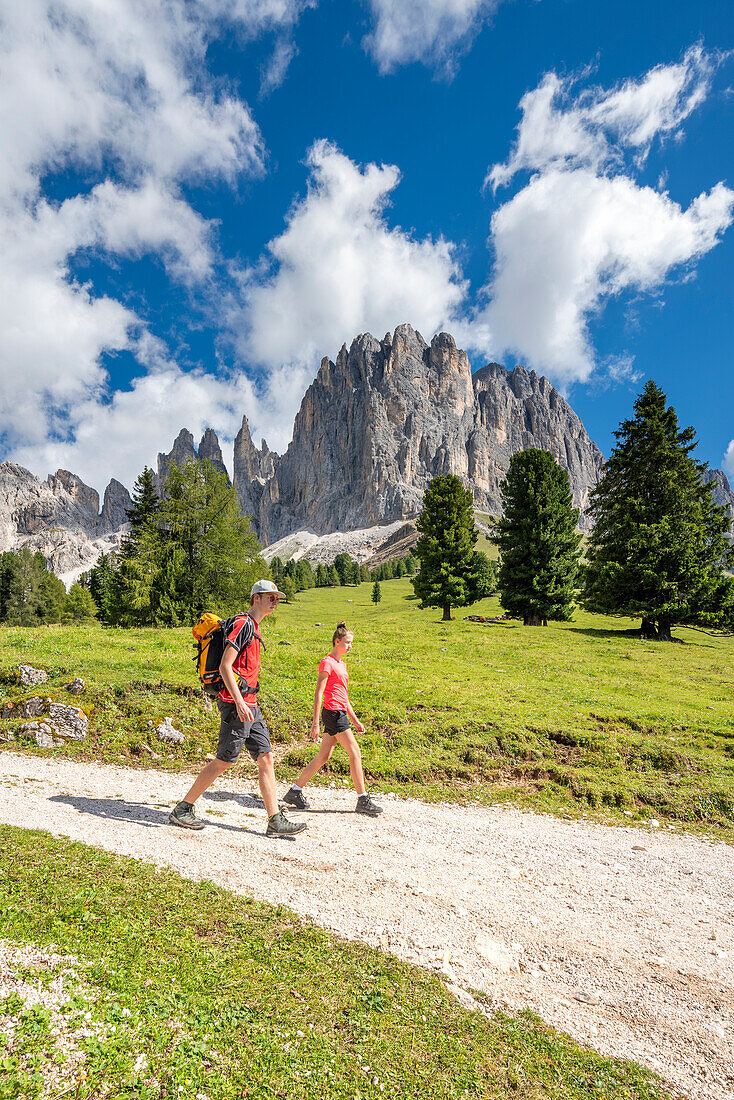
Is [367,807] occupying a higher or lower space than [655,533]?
lower

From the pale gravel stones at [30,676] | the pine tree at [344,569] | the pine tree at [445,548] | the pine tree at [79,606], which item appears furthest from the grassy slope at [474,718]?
the pine tree at [344,569]

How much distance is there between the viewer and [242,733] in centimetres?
708

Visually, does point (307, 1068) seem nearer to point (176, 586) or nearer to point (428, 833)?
point (428, 833)

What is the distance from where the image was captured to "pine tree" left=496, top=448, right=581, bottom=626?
3691 cm

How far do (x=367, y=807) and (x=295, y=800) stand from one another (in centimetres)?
126

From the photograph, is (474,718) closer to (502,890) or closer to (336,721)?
(336,721)

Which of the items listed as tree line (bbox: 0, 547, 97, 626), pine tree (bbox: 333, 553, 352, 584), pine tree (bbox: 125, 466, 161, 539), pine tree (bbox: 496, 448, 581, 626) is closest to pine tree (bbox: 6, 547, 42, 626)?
tree line (bbox: 0, 547, 97, 626)

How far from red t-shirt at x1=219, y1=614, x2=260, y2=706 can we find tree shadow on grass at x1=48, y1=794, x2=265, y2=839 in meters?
2.05

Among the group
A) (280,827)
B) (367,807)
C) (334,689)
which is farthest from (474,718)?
(280,827)

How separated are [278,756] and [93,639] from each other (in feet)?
38.4

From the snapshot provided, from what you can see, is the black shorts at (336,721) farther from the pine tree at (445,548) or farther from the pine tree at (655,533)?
the pine tree at (445,548)

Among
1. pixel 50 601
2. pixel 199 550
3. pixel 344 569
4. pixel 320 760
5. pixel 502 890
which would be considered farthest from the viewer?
pixel 344 569

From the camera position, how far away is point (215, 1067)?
311cm

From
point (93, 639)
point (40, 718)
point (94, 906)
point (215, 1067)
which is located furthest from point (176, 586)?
point (215, 1067)
